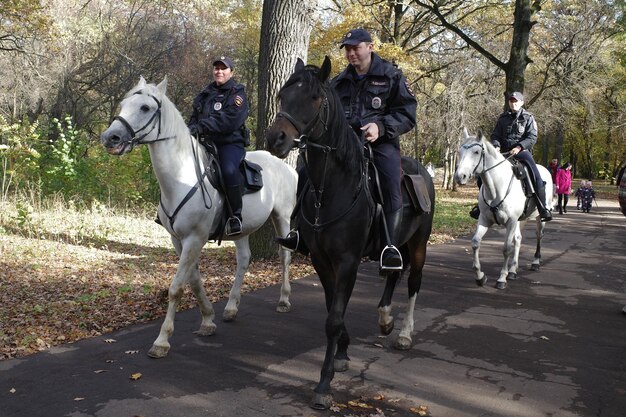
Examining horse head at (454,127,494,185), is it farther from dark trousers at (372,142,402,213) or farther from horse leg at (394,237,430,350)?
dark trousers at (372,142,402,213)

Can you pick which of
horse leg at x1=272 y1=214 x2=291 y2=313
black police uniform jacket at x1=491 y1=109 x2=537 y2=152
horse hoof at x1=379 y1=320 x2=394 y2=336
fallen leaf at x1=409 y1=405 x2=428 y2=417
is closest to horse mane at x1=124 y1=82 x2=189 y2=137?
horse leg at x1=272 y1=214 x2=291 y2=313

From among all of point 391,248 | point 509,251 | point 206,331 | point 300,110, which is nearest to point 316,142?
point 300,110

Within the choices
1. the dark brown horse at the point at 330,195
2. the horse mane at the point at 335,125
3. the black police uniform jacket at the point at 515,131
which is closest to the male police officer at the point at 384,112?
the dark brown horse at the point at 330,195

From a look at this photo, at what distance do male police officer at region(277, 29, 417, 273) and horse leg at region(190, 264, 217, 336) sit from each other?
1335 mm

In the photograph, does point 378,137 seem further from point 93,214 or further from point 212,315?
point 93,214

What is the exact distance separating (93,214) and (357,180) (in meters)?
10.7

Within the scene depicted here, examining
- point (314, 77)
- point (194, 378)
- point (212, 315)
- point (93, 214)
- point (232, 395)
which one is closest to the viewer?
point (314, 77)

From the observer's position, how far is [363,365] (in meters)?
5.20

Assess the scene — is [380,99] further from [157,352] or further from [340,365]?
[157,352]

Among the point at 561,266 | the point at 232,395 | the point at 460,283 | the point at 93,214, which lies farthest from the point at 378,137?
the point at 93,214

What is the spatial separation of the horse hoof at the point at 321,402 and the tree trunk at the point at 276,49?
5814 mm

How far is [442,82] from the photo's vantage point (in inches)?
1173

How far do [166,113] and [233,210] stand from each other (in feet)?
4.38

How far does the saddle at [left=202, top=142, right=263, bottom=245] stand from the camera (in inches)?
238
